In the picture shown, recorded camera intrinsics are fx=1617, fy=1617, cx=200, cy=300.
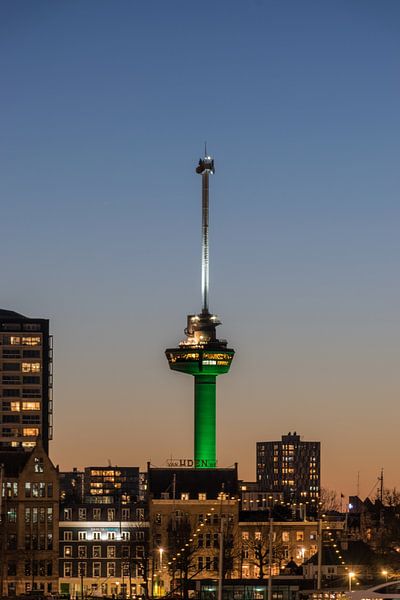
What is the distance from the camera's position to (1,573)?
198m

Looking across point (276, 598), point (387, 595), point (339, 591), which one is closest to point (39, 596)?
point (276, 598)

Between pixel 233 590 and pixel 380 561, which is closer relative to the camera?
pixel 233 590

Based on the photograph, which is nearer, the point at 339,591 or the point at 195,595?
the point at 339,591

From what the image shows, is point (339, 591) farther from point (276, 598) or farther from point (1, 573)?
point (1, 573)

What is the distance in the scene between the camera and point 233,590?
585 feet

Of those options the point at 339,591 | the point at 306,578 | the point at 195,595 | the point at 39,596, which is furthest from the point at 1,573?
the point at 339,591

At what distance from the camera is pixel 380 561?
625ft

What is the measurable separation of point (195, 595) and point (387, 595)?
62571 millimetres

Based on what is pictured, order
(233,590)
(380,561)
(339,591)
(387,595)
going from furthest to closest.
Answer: (380,561) < (233,590) < (339,591) < (387,595)

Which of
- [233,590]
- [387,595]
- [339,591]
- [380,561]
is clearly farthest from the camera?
[380,561]

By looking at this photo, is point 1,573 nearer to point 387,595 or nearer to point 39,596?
point 39,596

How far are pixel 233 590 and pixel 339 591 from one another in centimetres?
2461

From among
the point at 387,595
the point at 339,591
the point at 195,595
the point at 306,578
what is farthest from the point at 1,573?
the point at 387,595

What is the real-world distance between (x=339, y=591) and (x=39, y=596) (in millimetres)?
50484
